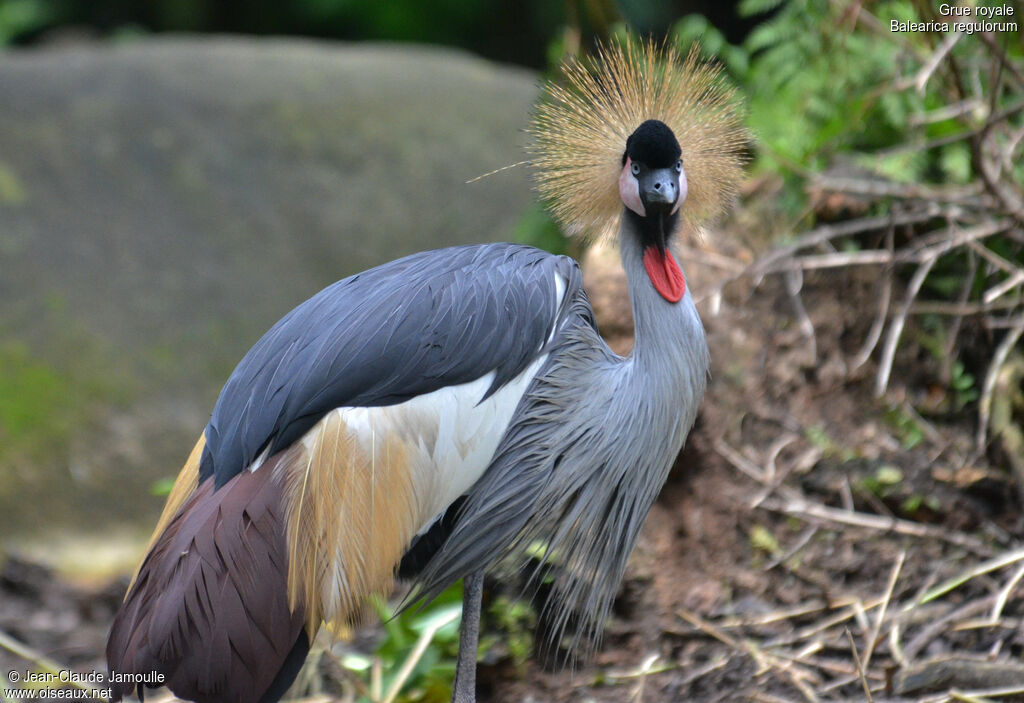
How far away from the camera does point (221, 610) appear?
1574mm

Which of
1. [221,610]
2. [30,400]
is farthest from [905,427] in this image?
[30,400]

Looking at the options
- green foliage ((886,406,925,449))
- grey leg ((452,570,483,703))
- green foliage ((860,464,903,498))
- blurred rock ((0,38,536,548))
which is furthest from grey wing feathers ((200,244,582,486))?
blurred rock ((0,38,536,548))

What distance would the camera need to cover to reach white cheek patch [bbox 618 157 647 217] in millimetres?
1901

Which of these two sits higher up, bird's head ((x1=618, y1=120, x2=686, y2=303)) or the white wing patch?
bird's head ((x1=618, y1=120, x2=686, y2=303))

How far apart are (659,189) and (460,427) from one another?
53 centimetres

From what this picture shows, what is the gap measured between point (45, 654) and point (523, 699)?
4.20 feet

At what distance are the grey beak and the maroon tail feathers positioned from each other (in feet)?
2.51

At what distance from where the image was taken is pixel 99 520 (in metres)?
3.28

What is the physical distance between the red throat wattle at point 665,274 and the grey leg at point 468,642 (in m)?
0.59

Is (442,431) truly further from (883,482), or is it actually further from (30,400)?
(30,400)

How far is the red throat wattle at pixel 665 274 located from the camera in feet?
6.28

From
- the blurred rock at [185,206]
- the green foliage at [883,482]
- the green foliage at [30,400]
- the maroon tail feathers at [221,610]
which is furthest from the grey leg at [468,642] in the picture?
the green foliage at [30,400]

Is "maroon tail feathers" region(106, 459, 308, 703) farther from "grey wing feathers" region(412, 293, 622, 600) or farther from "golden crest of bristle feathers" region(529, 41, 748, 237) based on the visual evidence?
"golden crest of bristle feathers" region(529, 41, 748, 237)

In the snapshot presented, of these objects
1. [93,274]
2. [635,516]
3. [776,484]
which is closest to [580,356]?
[635,516]
